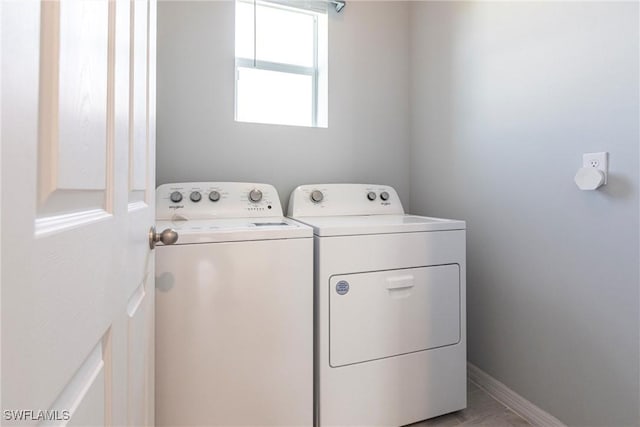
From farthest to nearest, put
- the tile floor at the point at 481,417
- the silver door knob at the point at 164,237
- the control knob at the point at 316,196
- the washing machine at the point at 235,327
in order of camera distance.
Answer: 1. the control knob at the point at 316,196
2. the tile floor at the point at 481,417
3. the washing machine at the point at 235,327
4. the silver door knob at the point at 164,237

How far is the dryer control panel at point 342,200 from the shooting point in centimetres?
178

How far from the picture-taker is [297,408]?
125 centimetres

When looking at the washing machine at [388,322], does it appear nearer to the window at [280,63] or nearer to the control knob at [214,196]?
the control knob at [214,196]

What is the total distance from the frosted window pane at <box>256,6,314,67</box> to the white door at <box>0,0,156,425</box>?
4.98ft

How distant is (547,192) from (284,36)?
172cm

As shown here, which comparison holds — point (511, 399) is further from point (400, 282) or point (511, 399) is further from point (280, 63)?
point (280, 63)

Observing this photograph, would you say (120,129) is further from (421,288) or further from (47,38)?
(421,288)

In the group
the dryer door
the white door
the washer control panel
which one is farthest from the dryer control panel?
the white door

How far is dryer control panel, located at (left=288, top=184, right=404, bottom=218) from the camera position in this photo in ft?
5.84

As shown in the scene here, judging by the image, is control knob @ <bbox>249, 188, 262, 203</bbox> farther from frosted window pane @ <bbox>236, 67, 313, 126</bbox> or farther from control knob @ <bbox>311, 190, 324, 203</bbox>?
frosted window pane @ <bbox>236, 67, 313, 126</bbox>

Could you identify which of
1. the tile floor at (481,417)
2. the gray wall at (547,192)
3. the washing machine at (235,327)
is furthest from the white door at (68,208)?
the gray wall at (547,192)

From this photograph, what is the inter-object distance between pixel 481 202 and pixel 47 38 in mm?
1755

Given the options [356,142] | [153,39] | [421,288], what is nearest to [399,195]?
[356,142]

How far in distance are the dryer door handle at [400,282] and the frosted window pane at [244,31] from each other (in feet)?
5.07
